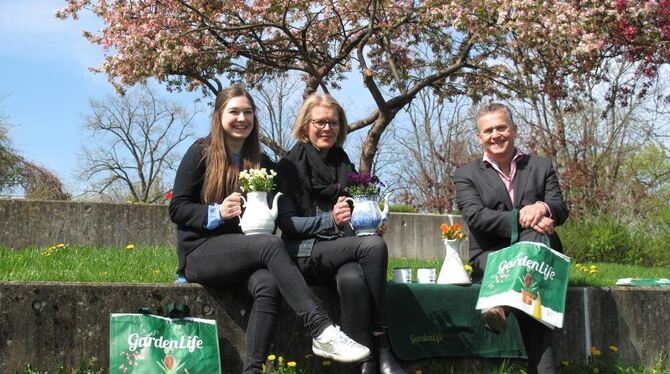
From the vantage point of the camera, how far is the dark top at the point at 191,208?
12.4 ft

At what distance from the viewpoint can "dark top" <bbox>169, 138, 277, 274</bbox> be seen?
3791mm

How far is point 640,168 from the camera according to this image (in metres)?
21.7

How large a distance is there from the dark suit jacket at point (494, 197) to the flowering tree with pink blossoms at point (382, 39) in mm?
6549

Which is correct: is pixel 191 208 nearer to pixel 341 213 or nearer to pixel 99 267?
pixel 341 213

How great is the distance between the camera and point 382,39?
12484 millimetres

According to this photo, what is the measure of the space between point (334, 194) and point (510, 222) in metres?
0.99

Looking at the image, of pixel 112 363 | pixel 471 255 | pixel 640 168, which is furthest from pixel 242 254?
pixel 640 168

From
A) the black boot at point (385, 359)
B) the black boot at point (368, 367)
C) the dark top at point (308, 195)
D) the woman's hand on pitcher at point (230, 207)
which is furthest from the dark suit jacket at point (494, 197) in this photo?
the woman's hand on pitcher at point (230, 207)

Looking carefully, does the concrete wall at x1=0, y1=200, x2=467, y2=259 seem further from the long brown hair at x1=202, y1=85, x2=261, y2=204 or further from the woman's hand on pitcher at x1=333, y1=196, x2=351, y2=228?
the woman's hand on pitcher at x1=333, y1=196, x2=351, y2=228

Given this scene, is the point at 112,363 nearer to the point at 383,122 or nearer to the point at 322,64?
the point at 383,122

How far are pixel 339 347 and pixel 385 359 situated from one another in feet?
1.13

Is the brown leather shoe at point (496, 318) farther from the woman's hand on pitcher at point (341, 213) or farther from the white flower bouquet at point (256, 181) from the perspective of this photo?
the white flower bouquet at point (256, 181)

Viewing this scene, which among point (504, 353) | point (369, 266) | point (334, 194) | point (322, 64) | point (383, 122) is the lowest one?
point (504, 353)

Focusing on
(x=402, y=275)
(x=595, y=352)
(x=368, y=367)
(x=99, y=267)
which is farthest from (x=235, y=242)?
(x=595, y=352)
